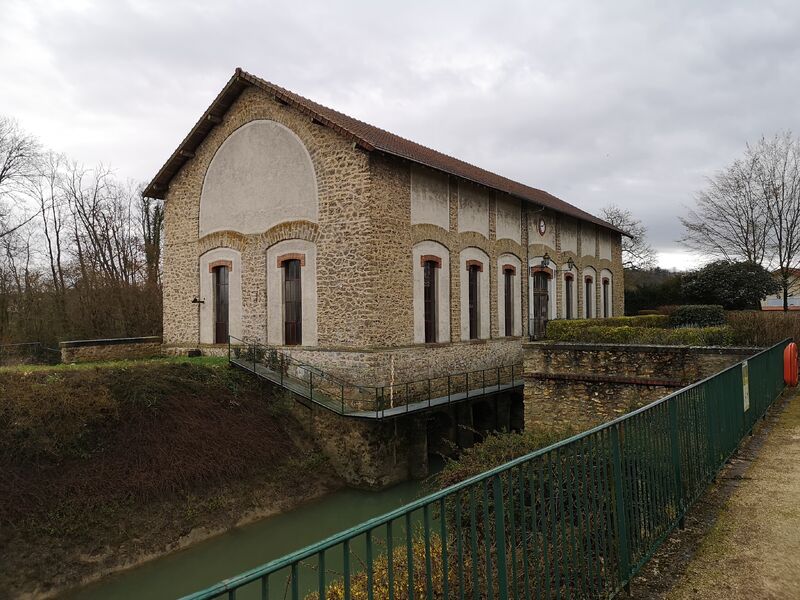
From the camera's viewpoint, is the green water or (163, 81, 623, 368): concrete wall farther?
(163, 81, 623, 368): concrete wall

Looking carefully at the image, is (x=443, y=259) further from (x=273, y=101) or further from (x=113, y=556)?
(x=113, y=556)

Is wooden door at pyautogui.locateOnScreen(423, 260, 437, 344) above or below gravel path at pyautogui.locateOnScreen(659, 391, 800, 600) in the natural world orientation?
above

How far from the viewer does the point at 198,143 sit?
18531 mm

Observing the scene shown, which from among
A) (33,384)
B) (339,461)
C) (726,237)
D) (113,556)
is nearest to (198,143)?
(33,384)

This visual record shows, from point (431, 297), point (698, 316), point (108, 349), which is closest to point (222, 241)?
point (108, 349)

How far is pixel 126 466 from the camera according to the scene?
1066 centimetres

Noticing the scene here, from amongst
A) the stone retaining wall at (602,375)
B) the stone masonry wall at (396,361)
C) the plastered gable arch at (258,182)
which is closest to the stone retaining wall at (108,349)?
the plastered gable arch at (258,182)

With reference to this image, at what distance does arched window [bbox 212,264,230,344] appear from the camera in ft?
59.3

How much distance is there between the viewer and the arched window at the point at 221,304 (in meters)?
18.1

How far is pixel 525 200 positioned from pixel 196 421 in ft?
45.8

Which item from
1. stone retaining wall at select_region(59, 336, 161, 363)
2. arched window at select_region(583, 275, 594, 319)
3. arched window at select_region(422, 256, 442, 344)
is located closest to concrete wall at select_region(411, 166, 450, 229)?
arched window at select_region(422, 256, 442, 344)

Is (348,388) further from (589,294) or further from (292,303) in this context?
(589,294)

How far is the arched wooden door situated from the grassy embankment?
1134cm

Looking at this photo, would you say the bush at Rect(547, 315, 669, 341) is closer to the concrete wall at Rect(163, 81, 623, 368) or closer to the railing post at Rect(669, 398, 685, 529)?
the concrete wall at Rect(163, 81, 623, 368)
